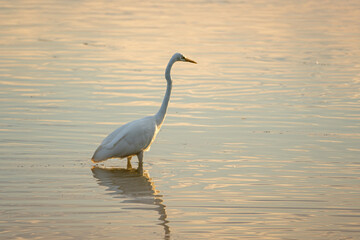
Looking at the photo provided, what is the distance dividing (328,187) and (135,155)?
3.23 m

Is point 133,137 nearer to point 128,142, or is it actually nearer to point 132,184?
point 128,142

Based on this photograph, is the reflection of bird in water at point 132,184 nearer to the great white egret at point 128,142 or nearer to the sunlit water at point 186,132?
the sunlit water at point 186,132

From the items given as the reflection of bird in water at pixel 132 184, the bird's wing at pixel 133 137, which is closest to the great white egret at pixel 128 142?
the bird's wing at pixel 133 137

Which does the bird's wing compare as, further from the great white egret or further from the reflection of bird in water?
the reflection of bird in water

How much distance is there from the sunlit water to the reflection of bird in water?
27 mm

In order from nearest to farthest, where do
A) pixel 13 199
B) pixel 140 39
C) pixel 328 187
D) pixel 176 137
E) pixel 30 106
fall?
pixel 13 199 < pixel 328 187 < pixel 176 137 < pixel 30 106 < pixel 140 39

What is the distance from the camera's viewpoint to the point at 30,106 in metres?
14.3

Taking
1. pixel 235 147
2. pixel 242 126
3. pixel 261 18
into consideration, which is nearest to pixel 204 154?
pixel 235 147

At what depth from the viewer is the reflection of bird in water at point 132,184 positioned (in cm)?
923

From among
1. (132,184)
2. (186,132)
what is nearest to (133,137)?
(132,184)

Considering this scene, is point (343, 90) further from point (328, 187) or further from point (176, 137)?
point (328, 187)

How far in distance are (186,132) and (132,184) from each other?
9.27 feet

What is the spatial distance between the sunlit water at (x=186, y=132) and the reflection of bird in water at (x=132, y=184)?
3 centimetres

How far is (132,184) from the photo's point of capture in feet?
33.4
